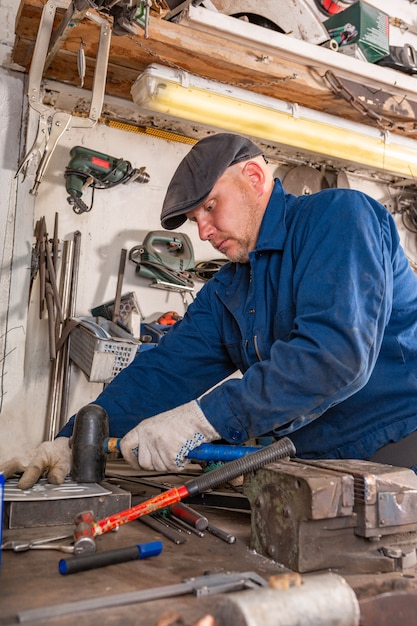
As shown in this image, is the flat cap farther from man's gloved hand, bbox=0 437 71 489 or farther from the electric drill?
the electric drill

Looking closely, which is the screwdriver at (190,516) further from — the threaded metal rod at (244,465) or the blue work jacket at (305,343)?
the blue work jacket at (305,343)

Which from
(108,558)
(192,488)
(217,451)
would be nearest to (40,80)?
(217,451)

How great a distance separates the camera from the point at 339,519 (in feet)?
2.87

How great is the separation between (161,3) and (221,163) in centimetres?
128

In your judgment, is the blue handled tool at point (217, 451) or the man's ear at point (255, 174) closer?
the blue handled tool at point (217, 451)

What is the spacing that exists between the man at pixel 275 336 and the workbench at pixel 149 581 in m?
0.26

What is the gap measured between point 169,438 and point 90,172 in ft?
6.23

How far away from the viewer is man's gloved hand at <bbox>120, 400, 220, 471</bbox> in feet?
4.00

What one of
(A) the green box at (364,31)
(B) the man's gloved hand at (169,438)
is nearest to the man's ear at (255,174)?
(B) the man's gloved hand at (169,438)

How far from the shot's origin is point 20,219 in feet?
8.91

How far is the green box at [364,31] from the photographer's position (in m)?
2.86

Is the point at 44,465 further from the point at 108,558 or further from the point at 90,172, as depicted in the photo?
the point at 90,172

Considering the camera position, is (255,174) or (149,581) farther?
(255,174)

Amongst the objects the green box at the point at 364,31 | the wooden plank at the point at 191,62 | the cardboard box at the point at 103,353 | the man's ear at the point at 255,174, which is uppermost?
the green box at the point at 364,31
